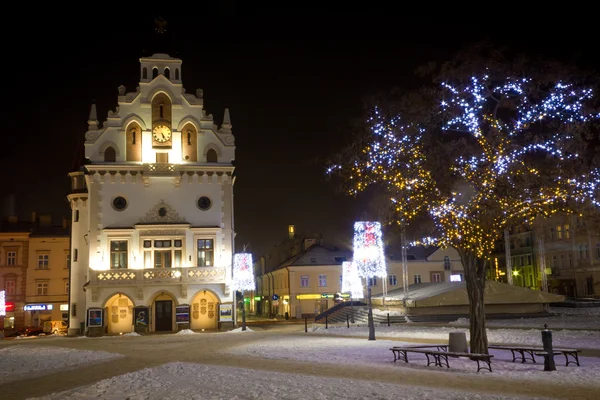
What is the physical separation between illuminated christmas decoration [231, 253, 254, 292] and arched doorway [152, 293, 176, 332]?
551 centimetres

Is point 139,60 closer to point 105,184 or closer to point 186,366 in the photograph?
point 105,184

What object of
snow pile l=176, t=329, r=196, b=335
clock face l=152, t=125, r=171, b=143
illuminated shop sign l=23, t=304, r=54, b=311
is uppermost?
clock face l=152, t=125, r=171, b=143

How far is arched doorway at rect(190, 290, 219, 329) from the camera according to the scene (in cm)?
4534

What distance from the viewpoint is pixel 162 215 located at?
1784 inches

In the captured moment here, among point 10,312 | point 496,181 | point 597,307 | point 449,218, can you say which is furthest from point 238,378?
point 10,312

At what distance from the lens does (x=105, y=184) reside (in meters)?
44.9

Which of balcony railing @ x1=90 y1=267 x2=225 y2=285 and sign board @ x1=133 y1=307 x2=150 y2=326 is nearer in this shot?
balcony railing @ x1=90 y1=267 x2=225 y2=285

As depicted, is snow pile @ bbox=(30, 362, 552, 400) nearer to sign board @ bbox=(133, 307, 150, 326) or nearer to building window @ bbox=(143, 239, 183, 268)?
sign board @ bbox=(133, 307, 150, 326)

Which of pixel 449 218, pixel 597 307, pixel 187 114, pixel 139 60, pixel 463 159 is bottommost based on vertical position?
pixel 597 307

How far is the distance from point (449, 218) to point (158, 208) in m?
29.9

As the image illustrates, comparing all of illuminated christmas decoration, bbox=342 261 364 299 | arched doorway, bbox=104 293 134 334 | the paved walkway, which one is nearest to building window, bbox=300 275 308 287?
illuminated christmas decoration, bbox=342 261 364 299

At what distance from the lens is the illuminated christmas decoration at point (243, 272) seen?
142ft

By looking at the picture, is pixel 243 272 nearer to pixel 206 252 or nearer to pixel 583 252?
pixel 206 252

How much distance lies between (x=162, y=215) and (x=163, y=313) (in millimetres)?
7240
